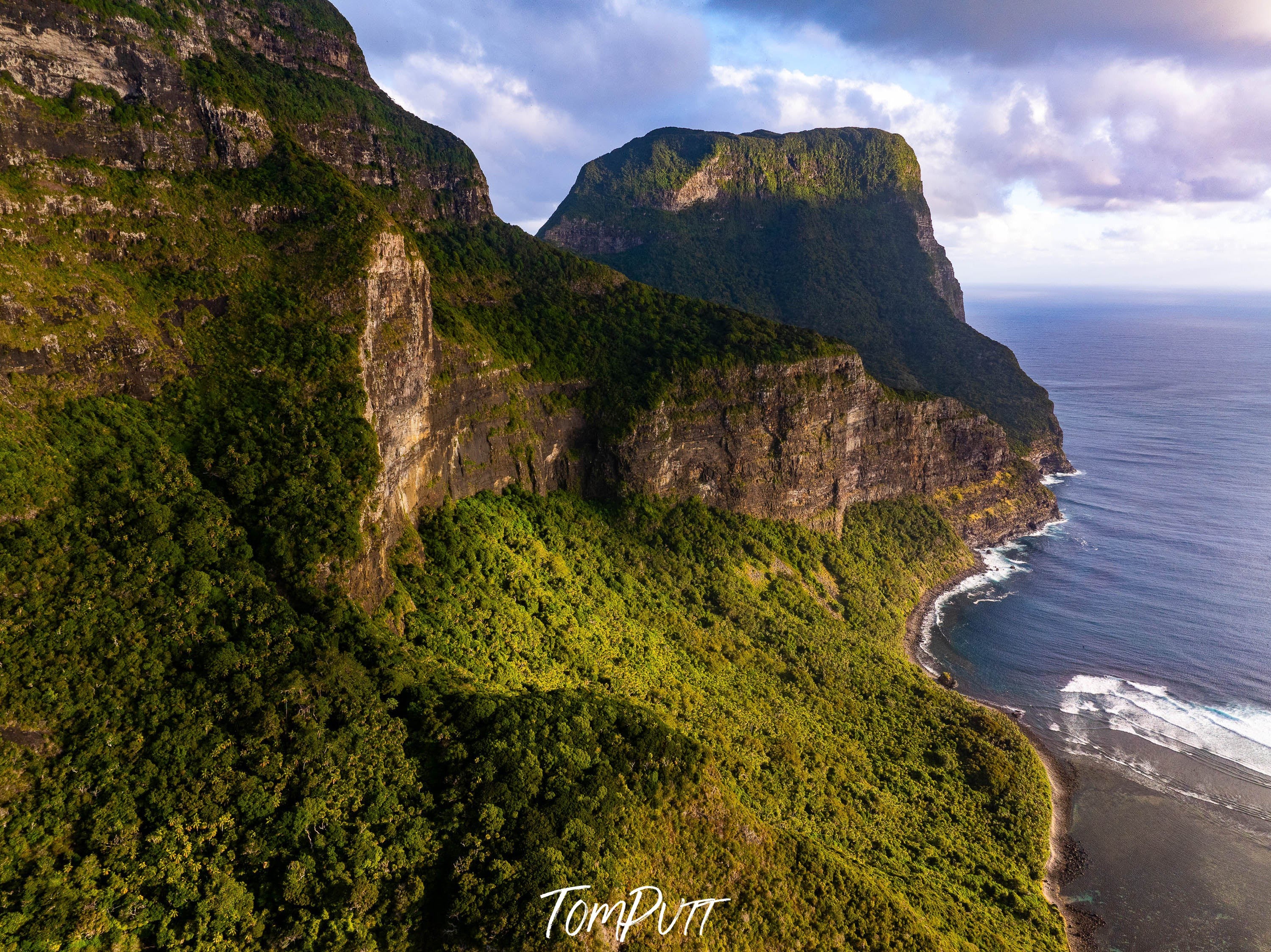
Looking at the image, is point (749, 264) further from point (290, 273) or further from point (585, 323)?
point (290, 273)

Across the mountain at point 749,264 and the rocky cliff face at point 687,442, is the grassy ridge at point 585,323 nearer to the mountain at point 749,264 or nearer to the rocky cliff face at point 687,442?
the rocky cliff face at point 687,442

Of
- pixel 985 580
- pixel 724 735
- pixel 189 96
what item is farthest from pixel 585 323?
pixel 985 580

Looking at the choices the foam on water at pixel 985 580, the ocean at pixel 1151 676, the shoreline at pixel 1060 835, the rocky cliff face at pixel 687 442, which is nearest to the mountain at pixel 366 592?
the rocky cliff face at pixel 687 442

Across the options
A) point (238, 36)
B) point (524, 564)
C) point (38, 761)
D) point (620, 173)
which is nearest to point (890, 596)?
point (524, 564)

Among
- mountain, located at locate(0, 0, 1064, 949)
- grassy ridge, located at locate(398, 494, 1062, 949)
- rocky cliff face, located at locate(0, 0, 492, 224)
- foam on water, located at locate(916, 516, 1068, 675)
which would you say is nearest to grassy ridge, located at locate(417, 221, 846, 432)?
mountain, located at locate(0, 0, 1064, 949)

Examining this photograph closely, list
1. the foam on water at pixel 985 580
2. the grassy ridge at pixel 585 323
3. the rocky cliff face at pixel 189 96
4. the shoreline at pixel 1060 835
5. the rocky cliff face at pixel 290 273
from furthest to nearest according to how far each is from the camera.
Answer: the foam on water at pixel 985 580 < the grassy ridge at pixel 585 323 < the shoreline at pixel 1060 835 < the rocky cliff face at pixel 189 96 < the rocky cliff face at pixel 290 273
